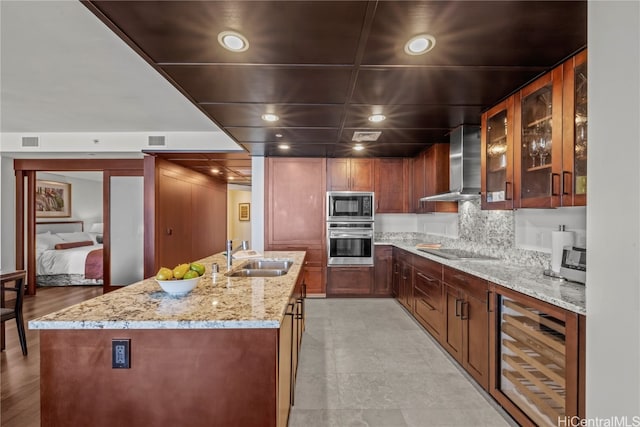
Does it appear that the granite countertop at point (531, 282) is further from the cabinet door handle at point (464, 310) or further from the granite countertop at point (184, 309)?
the granite countertop at point (184, 309)

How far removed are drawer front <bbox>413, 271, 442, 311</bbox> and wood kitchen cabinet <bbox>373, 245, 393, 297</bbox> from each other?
1.05 meters

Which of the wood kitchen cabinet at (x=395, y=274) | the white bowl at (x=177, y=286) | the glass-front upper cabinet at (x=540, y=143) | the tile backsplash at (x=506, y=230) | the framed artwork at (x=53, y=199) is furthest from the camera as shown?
the framed artwork at (x=53, y=199)

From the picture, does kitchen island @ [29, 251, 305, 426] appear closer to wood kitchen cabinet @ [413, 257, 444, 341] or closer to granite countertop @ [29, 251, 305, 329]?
granite countertop @ [29, 251, 305, 329]

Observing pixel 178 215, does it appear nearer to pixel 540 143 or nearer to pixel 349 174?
pixel 349 174

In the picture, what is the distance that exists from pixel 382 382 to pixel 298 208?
2950mm

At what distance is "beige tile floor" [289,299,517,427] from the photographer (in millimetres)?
2062

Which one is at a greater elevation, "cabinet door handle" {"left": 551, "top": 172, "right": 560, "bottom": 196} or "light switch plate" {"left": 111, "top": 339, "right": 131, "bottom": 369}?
"cabinet door handle" {"left": 551, "top": 172, "right": 560, "bottom": 196}

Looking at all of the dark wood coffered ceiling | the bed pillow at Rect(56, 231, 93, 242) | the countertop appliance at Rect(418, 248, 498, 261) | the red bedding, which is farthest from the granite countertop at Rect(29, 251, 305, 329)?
the bed pillow at Rect(56, 231, 93, 242)

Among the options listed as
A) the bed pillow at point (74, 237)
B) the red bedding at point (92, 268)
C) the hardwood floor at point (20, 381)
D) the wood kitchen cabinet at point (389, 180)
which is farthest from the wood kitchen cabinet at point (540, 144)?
the bed pillow at point (74, 237)

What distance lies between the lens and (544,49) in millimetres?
1747

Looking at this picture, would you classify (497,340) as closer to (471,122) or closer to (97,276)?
(471,122)

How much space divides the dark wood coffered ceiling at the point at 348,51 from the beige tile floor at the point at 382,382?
2.27 m

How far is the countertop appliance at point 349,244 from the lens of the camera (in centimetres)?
480

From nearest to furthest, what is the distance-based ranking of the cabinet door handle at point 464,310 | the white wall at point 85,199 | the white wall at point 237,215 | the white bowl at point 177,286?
1. the white bowl at point 177,286
2. the cabinet door handle at point 464,310
3. the white wall at point 85,199
4. the white wall at point 237,215
